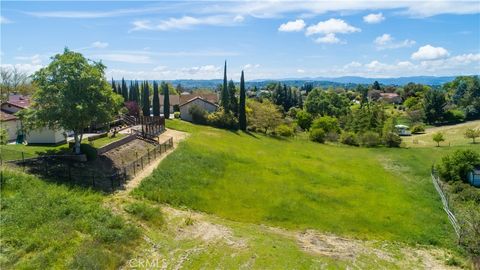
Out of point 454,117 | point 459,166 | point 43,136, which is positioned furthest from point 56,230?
point 454,117

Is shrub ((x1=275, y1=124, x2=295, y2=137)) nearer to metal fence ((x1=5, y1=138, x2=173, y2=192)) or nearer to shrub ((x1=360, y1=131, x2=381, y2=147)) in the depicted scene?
shrub ((x1=360, y1=131, x2=381, y2=147))

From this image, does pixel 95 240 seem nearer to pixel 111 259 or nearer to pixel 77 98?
pixel 111 259

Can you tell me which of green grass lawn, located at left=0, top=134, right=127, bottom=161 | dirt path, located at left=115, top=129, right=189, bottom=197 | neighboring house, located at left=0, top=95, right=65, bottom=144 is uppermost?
neighboring house, located at left=0, top=95, right=65, bottom=144

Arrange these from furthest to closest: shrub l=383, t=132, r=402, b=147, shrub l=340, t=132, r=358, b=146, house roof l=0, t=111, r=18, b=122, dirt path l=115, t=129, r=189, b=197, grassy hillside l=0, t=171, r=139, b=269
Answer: shrub l=340, t=132, r=358, b=146
shrub l=383, t=132, r=402, b=147
house roof l=0, t=111, r=18, b=122
dirt path l=115, t=129, r=189, b=197
grassy hillside l=0, t=171, r=139, b=269

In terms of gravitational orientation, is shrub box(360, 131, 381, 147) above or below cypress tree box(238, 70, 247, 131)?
below

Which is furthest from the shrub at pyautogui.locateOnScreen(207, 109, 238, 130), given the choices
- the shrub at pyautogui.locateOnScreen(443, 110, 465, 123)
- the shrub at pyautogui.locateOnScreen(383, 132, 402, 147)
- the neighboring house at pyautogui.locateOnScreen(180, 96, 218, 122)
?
the shrub at pyautogui.locateOnScreen(443, 110, 465, 123)

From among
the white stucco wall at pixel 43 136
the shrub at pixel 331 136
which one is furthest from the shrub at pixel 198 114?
the white stucco wall at pixel 43 136

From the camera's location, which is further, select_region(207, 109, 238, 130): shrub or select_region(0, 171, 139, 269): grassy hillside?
select_region(207, 109, 238, 130): shrub
